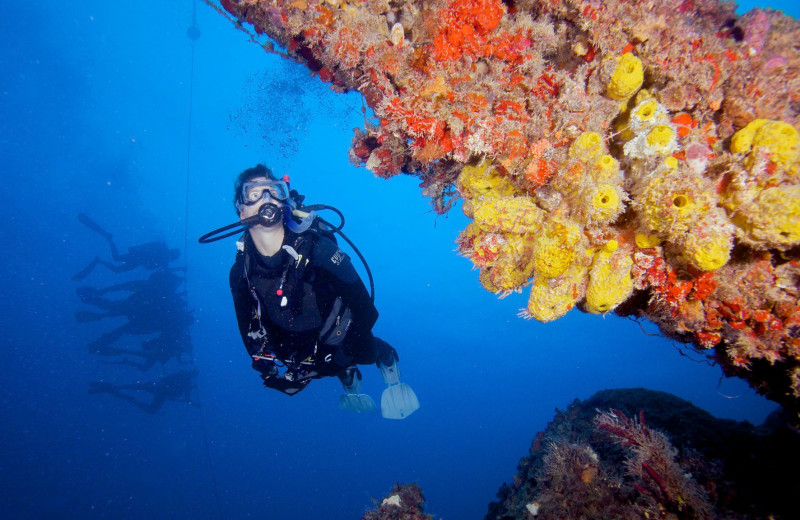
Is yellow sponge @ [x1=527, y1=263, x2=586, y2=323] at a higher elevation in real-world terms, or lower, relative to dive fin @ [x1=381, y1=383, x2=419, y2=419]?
lower

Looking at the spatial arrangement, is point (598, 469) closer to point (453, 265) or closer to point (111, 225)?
point (453, 265)

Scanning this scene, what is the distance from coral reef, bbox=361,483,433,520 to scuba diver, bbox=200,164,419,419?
6.86 feet

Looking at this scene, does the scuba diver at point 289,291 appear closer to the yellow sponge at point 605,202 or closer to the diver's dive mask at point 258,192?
the diver's dive mask at point 258,192

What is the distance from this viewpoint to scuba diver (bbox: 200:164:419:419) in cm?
518

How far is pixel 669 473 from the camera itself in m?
2.87

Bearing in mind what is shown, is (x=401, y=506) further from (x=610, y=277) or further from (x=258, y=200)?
(x=258, y=200)

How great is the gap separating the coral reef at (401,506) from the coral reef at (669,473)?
4.04ft

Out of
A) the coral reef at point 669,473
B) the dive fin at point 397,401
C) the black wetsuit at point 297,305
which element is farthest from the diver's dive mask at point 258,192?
the coral reef at point 669,473

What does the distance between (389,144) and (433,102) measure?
3.14 feet

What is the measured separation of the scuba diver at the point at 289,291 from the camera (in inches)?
204

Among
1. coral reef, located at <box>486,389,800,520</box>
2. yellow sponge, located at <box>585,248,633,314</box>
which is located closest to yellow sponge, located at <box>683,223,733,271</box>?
yellow sponge, located at <box>585,248,633,314</box>

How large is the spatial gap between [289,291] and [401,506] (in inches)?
127

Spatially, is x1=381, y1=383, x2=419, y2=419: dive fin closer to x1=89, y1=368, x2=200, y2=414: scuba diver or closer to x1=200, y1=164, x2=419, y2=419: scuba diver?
x1=200, y1=164, x2=419, y2=419: scuba diver

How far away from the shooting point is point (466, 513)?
1102 inches
